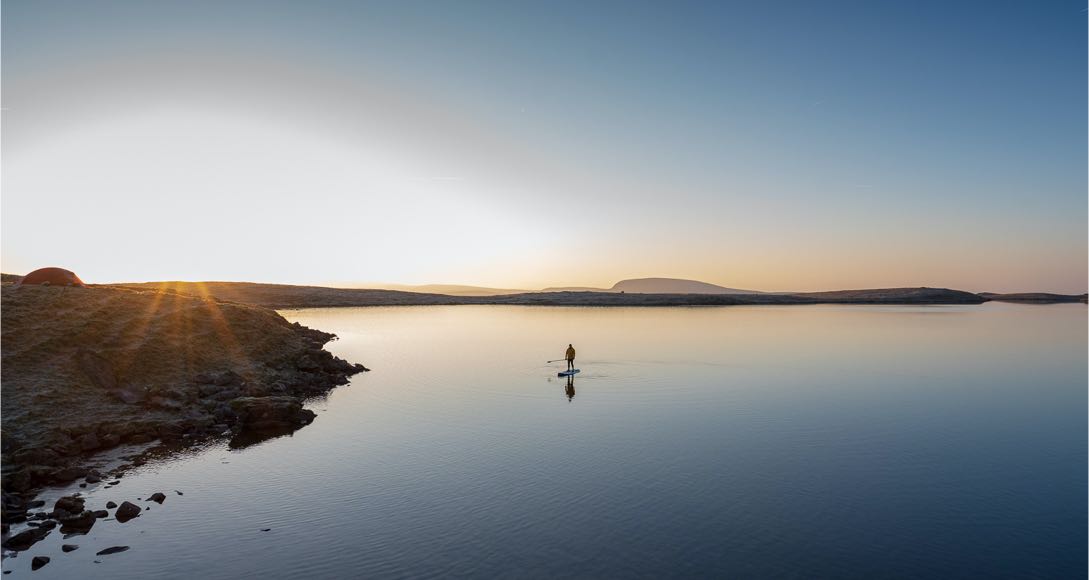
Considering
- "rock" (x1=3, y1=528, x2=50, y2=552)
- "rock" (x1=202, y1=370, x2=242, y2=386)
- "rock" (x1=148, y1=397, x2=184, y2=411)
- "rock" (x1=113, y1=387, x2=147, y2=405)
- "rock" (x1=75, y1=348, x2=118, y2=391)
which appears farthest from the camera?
"rock" (x1=202, y1=370, x2=242, y2=386)

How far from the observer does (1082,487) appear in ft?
70.8

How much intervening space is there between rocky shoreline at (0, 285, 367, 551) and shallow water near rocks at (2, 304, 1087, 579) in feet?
6.96

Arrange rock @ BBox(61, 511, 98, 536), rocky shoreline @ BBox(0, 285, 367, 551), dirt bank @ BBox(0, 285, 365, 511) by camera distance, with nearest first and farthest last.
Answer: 1. rock @ BBox(61, 511, 98, 536)
2. rocky shoreline @ BBox(0, 285, 367, 551)
3. dirt bank @ BBox(0, 285, 365, 511)

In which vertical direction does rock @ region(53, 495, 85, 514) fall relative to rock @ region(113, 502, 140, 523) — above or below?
above

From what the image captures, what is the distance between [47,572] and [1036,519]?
29859 mm


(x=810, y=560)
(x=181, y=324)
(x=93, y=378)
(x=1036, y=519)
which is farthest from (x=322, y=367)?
(x=1036, y=519)

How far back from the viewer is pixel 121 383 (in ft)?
104

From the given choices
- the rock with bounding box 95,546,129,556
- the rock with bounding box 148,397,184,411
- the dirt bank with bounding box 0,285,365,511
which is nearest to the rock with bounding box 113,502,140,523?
the rock with bounding box 95,546,129,556

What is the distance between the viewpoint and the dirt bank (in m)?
24.6

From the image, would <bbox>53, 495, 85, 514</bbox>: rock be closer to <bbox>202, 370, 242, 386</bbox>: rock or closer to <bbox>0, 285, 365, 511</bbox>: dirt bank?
<bbox>0, 285, 365, 511</bbox>: dirt bank

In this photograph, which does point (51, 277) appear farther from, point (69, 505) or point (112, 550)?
point (112, 550)

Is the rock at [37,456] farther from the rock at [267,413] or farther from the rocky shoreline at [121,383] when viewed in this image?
the rock at [267,413]

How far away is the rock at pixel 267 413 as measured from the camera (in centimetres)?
3083

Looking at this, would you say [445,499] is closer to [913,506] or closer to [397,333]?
[913,506]
